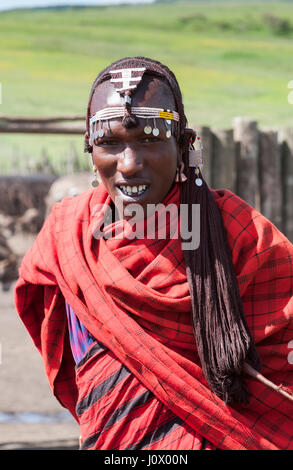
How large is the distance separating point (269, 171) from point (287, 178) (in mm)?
216

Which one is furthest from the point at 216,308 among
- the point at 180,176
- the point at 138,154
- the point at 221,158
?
the point at 221,158

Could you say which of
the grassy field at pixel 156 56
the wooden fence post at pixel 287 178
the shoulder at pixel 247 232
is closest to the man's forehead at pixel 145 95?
the shoulder at pixel 247 232

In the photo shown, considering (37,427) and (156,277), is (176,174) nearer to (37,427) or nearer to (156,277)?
(156,277)

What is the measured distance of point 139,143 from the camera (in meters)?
2.20

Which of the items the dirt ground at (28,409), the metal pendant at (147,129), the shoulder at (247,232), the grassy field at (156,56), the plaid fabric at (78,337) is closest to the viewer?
the metal pendant at (147,129)

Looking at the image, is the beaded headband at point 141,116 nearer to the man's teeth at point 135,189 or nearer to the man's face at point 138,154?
the man's face at point 138,154

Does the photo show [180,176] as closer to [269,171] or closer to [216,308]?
[216,308]

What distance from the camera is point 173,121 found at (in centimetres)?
227

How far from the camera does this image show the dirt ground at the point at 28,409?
428 cm

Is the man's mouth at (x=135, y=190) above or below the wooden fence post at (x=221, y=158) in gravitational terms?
above

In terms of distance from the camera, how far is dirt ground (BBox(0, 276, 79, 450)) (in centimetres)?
428

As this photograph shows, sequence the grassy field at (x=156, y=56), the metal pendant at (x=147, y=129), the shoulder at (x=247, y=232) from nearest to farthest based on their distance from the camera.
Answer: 1. the metal pendant at (x=147, y=129)
2. the shoulder at (x=247, y=232)
3. the grassy field at (x=156, y=56)
